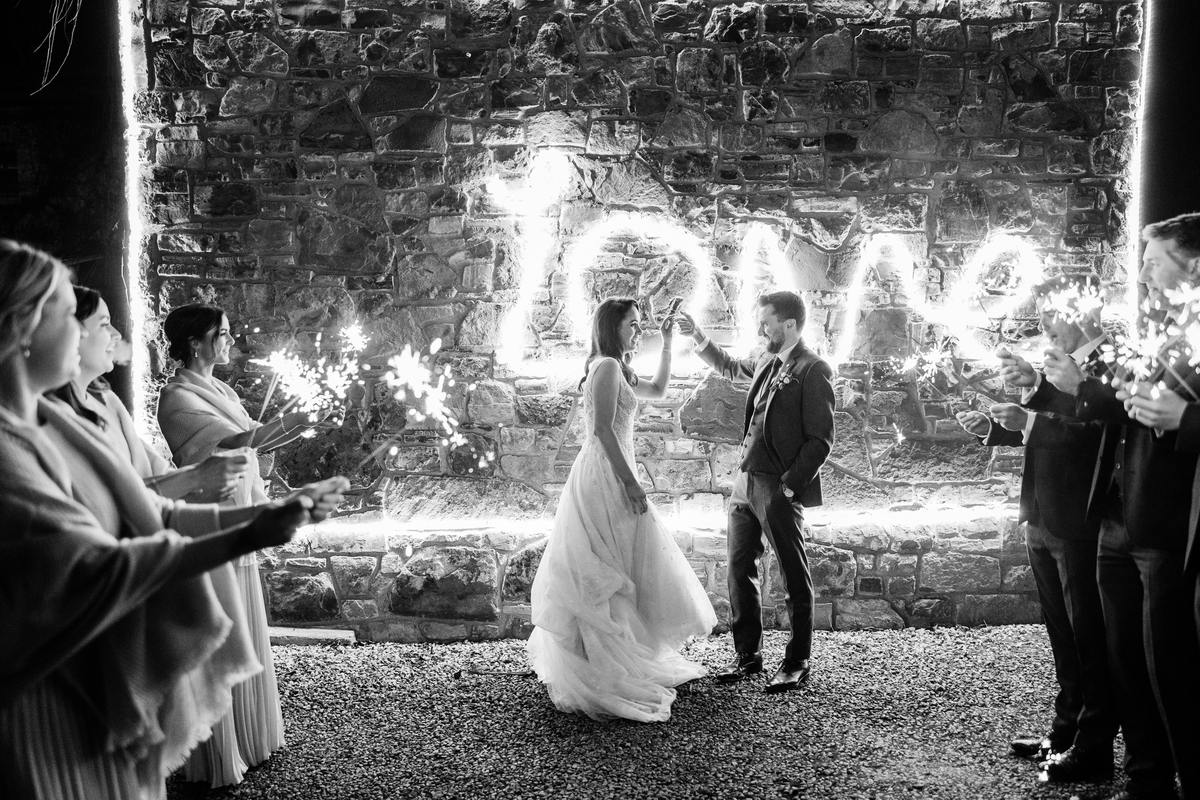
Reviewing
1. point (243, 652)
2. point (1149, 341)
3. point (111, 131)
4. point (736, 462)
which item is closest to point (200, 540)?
point (243, 652)

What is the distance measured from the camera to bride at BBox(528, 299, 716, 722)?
3615 mm

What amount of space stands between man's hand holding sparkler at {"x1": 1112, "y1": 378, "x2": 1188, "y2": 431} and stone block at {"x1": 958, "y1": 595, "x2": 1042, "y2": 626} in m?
2.68

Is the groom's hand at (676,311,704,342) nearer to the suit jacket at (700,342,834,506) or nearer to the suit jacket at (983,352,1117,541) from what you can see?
the suit jacket at (700,342,834,506)

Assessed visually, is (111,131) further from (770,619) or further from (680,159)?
(770,619)

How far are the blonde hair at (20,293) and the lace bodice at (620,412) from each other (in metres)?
2.46

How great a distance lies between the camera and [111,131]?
4621mm

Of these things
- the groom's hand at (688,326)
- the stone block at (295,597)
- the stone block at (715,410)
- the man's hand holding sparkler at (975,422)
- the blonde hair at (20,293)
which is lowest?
the stone block at (295,597)

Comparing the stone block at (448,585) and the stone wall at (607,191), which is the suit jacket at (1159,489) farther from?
the stone block at (448,585)

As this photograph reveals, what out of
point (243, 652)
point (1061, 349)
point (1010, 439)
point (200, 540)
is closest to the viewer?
point (200, 540)

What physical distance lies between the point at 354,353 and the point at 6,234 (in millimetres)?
2001

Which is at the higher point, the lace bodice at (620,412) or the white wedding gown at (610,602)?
the lace bodice at (620,412)

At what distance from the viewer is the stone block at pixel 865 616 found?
4859mm

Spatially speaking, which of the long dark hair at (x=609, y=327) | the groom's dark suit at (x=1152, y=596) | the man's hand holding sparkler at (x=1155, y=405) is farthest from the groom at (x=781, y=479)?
the man's hand holding sparkler at (x=1155, y=405)

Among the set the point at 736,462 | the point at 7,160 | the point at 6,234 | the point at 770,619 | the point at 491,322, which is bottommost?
the point at 770,619
